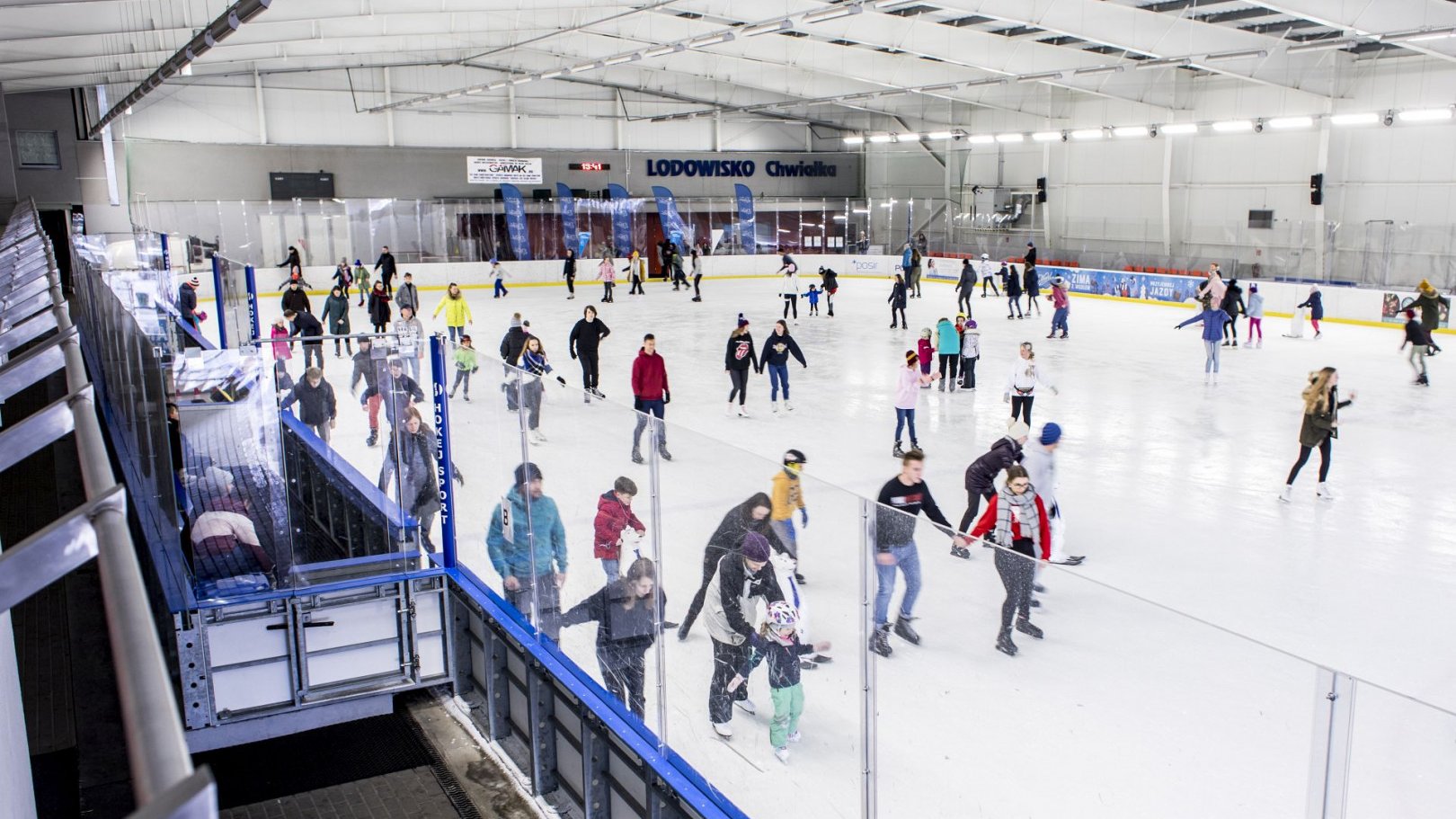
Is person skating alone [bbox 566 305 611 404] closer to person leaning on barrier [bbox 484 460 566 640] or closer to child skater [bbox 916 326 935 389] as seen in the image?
child skater [bbox 916 326 935 389]

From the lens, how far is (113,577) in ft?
2.71

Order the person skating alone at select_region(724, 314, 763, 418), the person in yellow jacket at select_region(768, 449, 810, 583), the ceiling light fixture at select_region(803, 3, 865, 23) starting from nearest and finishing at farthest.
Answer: the person in yellow jacket at select_region(768, 449, 810, 583) → the person skating alone at select_region(724, 314, 763, 418) → the ceiling light fixture at select_region(803, 3, 865, 23)

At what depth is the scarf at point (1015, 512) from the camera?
756cm

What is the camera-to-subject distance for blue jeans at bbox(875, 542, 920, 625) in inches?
151

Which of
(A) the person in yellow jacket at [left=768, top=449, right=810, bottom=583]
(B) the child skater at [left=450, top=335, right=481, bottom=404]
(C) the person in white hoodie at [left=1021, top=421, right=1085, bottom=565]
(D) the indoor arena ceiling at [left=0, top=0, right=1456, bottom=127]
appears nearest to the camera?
(A) the person in yellow jacket at [left=768, top=449, right=810, bottom=583]

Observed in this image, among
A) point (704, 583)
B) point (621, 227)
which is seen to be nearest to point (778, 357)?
point (704, 583)

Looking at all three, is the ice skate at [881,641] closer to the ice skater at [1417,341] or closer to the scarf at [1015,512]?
the scarf at [1015,512]

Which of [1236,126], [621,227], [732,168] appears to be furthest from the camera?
[732,168]

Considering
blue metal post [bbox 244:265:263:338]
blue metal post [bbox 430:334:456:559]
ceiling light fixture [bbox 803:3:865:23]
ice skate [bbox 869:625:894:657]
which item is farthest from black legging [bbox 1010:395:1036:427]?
blue metal post [bbox 244:265:263:338]

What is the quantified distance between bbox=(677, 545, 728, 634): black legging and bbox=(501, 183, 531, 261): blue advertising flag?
31866 millimetres

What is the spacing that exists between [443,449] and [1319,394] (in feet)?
26.5

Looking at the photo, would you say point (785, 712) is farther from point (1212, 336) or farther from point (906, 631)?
point (1212, 336)

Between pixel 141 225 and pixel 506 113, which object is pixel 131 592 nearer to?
pixel 141 225

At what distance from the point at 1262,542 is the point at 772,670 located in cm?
653
